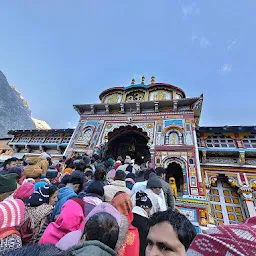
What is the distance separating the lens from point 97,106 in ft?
42.1

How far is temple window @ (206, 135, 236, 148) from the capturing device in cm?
931

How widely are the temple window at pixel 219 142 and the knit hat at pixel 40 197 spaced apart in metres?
9.52

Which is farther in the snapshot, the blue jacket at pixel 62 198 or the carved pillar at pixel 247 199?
the carved pillar at pixel 247 199

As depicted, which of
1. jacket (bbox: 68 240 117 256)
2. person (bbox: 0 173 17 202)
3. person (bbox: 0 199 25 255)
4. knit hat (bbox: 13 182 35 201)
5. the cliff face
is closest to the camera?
jacket (bbox: 68 240 117 256)

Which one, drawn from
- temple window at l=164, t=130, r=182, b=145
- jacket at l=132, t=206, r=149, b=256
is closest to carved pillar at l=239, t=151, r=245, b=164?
temple window at l=164, t=130, r=182, b=145

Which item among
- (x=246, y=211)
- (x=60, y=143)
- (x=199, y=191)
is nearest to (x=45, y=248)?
(x=199, y=191)

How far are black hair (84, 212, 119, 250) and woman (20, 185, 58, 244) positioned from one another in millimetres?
978

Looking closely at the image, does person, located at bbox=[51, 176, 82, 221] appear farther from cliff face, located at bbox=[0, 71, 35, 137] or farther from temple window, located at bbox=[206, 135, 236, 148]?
cliff face, located at bbox=[0, 71, 35, 137]

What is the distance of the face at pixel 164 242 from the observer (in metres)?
1.28

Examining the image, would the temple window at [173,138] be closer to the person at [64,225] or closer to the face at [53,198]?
the face at [53,198]

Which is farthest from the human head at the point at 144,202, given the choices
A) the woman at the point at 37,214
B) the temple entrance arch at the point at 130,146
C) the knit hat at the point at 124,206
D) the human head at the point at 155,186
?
the temple entrance arch at the point at 130,146

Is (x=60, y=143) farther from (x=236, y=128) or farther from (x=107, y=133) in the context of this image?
(x=236, y=128)

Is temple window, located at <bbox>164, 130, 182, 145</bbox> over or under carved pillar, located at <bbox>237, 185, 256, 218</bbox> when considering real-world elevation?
over

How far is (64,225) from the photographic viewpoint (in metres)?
1.64
